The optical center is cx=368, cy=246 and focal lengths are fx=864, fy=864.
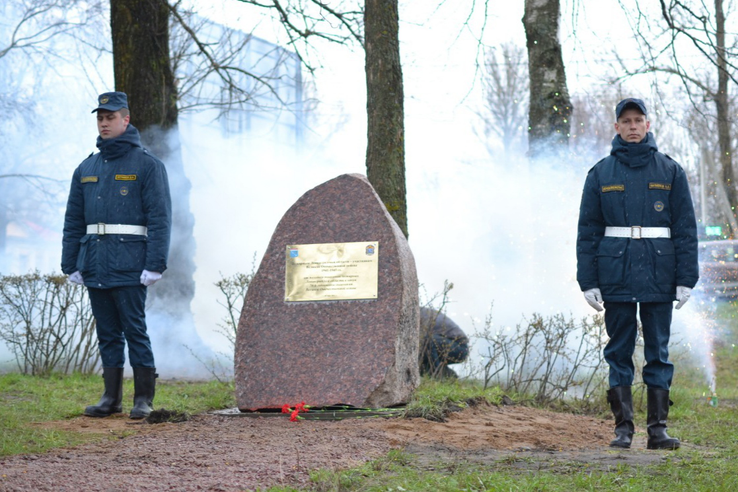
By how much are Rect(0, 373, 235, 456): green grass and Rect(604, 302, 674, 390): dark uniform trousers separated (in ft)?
9.55

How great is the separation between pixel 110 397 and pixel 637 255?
143 inches

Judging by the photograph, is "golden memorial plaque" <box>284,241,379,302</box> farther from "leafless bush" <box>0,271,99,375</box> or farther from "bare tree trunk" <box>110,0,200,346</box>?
"bare tree trunk" <box>110,0,200,346</box>

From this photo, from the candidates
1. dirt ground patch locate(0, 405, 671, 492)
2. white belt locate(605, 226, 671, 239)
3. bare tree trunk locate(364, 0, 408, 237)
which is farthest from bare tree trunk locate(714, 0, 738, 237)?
dirt ground patch locate(0, 405, 671, 492)

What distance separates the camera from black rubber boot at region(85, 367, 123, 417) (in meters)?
5.92

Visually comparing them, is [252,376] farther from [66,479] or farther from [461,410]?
[66,479]

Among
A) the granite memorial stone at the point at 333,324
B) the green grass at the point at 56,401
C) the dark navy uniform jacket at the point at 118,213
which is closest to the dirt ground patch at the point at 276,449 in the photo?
the green grass at the point at 56,401

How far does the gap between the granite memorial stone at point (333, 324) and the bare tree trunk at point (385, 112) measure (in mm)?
1587

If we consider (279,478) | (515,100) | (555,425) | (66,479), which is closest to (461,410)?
(555,425)

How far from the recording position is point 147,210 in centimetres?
586

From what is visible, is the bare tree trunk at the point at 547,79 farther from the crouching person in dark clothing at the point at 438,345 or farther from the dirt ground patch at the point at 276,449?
the dirt ground patch at the point at 276,449

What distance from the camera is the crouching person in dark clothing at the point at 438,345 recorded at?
784cm

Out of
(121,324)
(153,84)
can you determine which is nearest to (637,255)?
(121,324)

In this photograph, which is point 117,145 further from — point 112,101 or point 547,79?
point 547,79

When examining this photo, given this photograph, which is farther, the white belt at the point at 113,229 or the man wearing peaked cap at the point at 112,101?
the man wearing peaked cap at the point at 112,101
